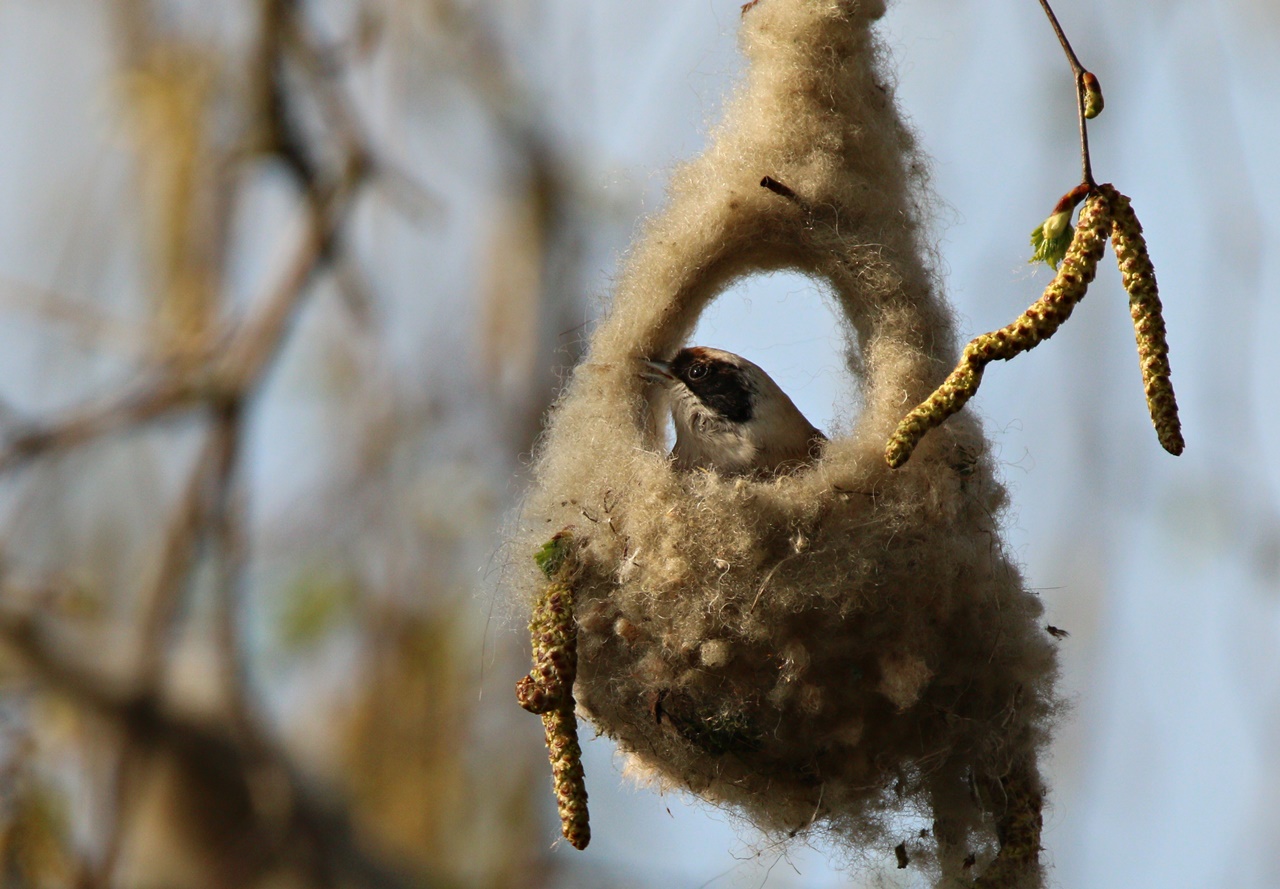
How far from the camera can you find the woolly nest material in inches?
82.8

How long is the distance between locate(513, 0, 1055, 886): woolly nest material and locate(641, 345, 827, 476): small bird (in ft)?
0.60

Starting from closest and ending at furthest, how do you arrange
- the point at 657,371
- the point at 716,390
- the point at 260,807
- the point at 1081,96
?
the point at 1081,96 → the point at 657,371 → the point at 716,390 → the point at 260,807

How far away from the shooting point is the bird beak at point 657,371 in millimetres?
2559

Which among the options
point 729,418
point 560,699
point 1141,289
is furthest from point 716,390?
point 1141,289

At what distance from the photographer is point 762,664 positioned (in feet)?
6.97

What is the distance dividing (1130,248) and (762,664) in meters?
0.89

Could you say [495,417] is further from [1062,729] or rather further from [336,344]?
[1062,729]

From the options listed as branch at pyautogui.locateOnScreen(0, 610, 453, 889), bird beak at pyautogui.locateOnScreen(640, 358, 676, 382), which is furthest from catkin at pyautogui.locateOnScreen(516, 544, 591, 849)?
branch at pyautogui.locateOnScreen(0, 610, 453, 889)

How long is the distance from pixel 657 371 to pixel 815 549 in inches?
25.8

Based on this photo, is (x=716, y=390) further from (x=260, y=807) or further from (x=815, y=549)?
(x=260, y=807)

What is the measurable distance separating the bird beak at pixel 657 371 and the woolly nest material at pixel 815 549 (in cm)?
4

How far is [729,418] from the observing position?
2.75 m

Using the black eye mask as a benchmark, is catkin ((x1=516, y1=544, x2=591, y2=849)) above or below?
below

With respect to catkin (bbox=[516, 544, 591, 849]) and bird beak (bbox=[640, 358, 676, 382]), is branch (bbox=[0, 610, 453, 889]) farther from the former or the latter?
catkin (bbox=[516, 544, 591, 849])
